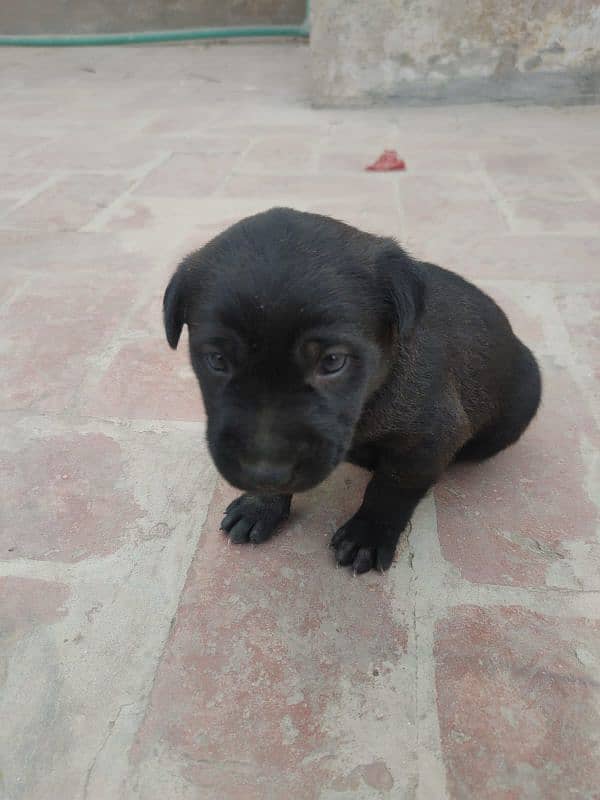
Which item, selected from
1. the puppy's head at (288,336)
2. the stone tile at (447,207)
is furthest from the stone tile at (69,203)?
the puppy's head at (288,336)

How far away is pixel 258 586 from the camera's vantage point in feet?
7.45

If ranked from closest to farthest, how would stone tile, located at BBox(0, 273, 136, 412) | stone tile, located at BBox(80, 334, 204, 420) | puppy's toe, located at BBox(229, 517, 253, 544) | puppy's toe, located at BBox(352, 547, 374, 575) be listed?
puppy's toe, located at BBox(352, 547, 374, 575)
puppy's toe, located at BBox(229, 517, 253, 544)
stone tile, located at BBox(80, 334, 204, 420)
stone tile, located at BBox(0, 273, 136, 412)

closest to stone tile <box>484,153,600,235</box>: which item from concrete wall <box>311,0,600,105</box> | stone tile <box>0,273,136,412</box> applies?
concrete wall <box>311,0,600,105</box>

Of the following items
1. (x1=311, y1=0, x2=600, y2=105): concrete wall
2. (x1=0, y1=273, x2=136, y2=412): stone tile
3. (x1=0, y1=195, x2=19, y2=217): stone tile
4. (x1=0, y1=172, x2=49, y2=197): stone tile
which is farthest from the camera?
(x1=311, y1=0, x2=600, y2=105): concrete wall

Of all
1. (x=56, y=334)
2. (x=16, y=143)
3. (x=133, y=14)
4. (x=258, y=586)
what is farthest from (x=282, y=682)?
(x=133, y=14)

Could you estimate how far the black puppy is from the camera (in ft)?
5.95

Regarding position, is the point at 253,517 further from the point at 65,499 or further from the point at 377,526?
the point at 65,499

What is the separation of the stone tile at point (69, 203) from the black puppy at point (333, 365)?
3.26 m

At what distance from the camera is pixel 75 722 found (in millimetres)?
1869

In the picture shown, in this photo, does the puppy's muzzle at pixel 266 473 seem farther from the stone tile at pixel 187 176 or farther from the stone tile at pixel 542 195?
the stone tile at pixel 187 176

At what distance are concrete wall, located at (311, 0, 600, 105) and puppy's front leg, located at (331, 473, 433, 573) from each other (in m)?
6.66

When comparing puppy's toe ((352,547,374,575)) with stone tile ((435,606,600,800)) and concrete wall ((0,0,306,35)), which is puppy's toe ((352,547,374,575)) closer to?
stone tile ((435,606,600,800))

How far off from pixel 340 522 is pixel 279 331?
1068mm

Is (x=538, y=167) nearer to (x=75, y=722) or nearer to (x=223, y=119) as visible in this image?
(x=223, y=119)
